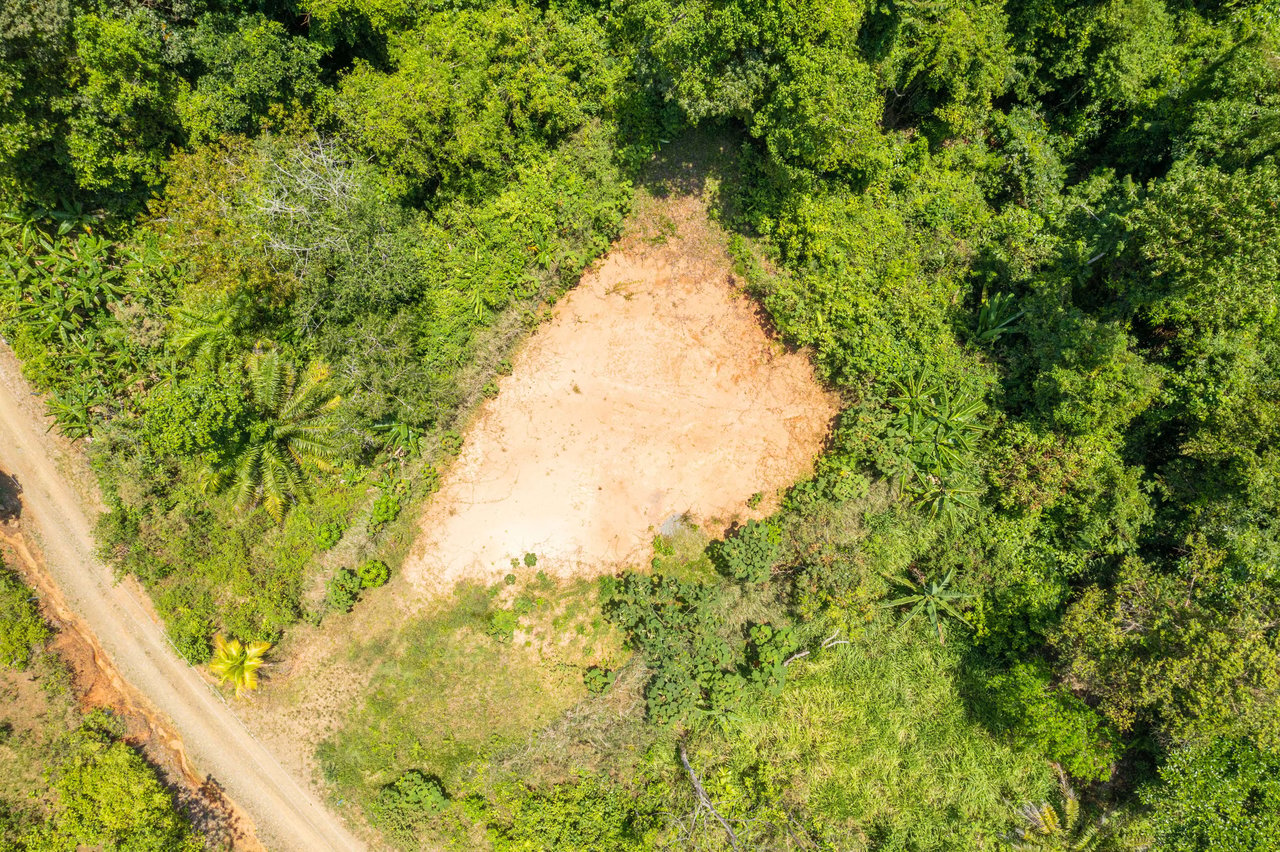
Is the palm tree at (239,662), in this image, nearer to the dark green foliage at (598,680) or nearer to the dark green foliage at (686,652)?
the dark green foliage at (598,680)

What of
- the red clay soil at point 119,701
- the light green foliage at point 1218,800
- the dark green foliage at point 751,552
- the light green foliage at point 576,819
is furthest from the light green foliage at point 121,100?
the light green foliage at point 1218,800

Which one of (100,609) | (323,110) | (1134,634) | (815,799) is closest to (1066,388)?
(1134,634)

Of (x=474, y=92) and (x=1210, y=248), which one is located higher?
(x=1210, y=248)

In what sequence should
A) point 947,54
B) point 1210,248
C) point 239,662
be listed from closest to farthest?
point 1210,248 → point 947,54 → point 239,662

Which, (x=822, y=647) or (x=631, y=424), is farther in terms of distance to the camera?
(x=631, y=424)

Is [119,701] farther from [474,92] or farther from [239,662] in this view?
[474,92]

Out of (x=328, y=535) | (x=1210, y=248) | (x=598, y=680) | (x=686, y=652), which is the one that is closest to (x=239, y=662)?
(x=328, y=535)
